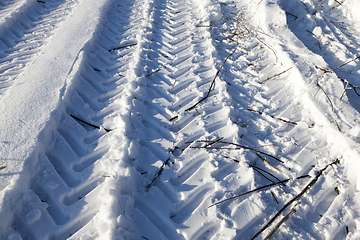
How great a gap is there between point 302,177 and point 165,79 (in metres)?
1.61

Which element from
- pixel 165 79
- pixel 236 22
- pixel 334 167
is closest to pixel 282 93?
pixel 334 167

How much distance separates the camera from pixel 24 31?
276cm

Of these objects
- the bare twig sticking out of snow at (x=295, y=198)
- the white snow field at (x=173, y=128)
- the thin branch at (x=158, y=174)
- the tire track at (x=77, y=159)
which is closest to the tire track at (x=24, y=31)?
the white snow field at (x=173, y=128)

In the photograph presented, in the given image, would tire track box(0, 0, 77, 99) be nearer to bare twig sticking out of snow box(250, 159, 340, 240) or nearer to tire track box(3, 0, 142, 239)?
tire track box(3, 0, 142, 239)

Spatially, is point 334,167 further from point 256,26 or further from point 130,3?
point 130,3

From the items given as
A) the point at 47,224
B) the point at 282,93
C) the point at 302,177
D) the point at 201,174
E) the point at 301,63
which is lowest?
the point at 47,224

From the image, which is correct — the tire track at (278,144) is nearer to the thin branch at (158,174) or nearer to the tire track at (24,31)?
the thin branch at (158,174)

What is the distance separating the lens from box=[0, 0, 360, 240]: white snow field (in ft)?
4.56

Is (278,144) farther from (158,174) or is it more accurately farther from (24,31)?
(24,31)

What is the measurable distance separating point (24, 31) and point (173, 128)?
97.3 inches

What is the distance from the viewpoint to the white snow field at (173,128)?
1.39 meters

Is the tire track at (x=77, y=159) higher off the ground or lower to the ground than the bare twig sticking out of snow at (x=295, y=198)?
lower

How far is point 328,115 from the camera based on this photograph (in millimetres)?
1969

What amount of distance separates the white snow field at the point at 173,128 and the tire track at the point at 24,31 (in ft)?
0.07
